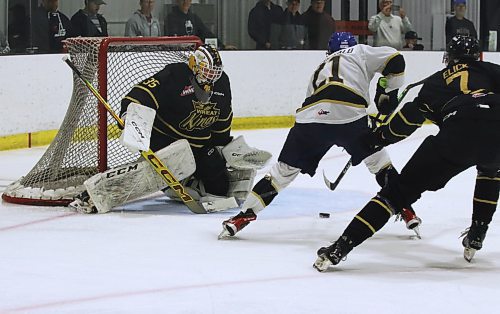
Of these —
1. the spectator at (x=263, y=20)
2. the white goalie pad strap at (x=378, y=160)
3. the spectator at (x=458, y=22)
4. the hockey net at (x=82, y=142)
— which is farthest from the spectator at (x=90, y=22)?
the white goalie pad strap at (x=378, y=160)

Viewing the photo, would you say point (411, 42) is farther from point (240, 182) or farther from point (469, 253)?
point (469, 253)

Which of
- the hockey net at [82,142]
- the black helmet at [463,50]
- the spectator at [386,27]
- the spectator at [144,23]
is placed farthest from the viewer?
the spectator at [386,27]

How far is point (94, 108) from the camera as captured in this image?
481cm

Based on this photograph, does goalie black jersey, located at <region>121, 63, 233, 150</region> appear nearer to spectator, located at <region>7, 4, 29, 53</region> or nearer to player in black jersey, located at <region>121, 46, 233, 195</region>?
player in black jersey, located at <region>121, 46, 233, 195</region>

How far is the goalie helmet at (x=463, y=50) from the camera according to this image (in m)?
3.42

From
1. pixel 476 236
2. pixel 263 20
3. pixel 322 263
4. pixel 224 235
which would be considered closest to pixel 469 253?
pixel 476 236

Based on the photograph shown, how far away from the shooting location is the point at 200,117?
458 cm

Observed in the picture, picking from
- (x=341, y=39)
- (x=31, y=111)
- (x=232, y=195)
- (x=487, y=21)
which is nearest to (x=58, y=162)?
(x=232, y=195)

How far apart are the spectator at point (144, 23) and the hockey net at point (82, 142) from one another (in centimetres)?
256

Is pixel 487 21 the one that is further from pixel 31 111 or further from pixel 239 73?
pixel 31 111

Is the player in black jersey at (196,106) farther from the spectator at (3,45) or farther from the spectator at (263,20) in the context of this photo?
the spectator at (263,20)

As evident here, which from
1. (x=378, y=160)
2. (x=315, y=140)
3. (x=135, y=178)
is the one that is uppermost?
(x=315, y=140)

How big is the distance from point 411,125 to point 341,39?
2.54ft

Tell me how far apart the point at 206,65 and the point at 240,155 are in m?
0.57
